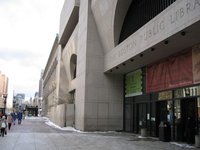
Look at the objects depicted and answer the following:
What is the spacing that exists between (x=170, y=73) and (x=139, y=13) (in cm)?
592

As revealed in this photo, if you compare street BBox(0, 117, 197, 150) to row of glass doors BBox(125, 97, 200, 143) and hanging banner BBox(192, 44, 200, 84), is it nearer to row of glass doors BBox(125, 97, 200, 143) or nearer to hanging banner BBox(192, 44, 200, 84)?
row of glass doors BBox(125, 97, 200, 143)

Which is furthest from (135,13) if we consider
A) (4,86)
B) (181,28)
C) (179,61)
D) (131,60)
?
(4,86)

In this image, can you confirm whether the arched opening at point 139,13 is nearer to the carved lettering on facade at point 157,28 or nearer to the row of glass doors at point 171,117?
the carved lettering on facade at point 157,28

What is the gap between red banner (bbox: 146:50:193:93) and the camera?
19.0 meters

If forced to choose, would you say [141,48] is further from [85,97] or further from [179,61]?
[85,97]

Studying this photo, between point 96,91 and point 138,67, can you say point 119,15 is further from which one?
point 96,91

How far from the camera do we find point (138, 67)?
25.9 metres

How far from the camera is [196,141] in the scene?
660 inches

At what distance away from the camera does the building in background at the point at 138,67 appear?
17.7 meters

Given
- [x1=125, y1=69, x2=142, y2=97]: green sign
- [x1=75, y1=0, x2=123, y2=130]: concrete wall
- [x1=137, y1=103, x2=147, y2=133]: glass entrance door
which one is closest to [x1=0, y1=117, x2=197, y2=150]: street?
[x1=137, y1=103, x2=147, y2=133]: glass entrance door

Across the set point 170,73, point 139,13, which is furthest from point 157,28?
point 139,13

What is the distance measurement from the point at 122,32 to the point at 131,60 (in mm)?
5080

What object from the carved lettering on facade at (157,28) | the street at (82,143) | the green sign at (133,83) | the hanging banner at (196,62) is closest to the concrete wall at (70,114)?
the green sign at (133,83)

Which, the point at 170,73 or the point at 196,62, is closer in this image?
the point at 196,62
